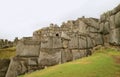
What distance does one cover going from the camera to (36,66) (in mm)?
22703

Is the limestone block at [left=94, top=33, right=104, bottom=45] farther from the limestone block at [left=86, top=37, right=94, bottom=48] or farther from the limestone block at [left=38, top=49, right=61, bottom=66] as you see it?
the limestone block at [left=38, top=49, right=61, bottom=66]

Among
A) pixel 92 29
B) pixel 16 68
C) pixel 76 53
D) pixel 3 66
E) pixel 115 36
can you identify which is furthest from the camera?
pixel 92 29

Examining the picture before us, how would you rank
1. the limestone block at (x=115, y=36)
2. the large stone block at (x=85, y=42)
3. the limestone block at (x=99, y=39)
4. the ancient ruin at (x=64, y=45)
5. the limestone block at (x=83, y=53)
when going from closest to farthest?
1. the ancient ruin at (x=64, y=45)
2. the limestone block at (x=83, y=53)
3. the large stone block at (x=85, y=42)
4. the limestone block at (x=115, y=36)
5. the limestone block at (x=99, y=39)

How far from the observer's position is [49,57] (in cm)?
2278

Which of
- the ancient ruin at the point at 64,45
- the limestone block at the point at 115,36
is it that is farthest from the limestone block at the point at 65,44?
the limestone block at the point at 115,36

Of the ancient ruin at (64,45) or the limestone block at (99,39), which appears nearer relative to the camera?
the ancient ruin at (64,45)

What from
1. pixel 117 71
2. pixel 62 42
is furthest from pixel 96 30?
pixel 117 71

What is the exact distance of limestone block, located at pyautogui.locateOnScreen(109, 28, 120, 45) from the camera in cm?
2600

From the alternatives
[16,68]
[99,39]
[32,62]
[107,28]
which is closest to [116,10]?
[107,28]

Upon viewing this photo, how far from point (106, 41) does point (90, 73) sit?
1348cm

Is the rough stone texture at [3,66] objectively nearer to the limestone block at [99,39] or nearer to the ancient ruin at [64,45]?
the ancient ruin at [64,45]

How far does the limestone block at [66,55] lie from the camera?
915 inches

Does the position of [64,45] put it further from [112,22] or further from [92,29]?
[112,22]

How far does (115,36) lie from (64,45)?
576 cm
